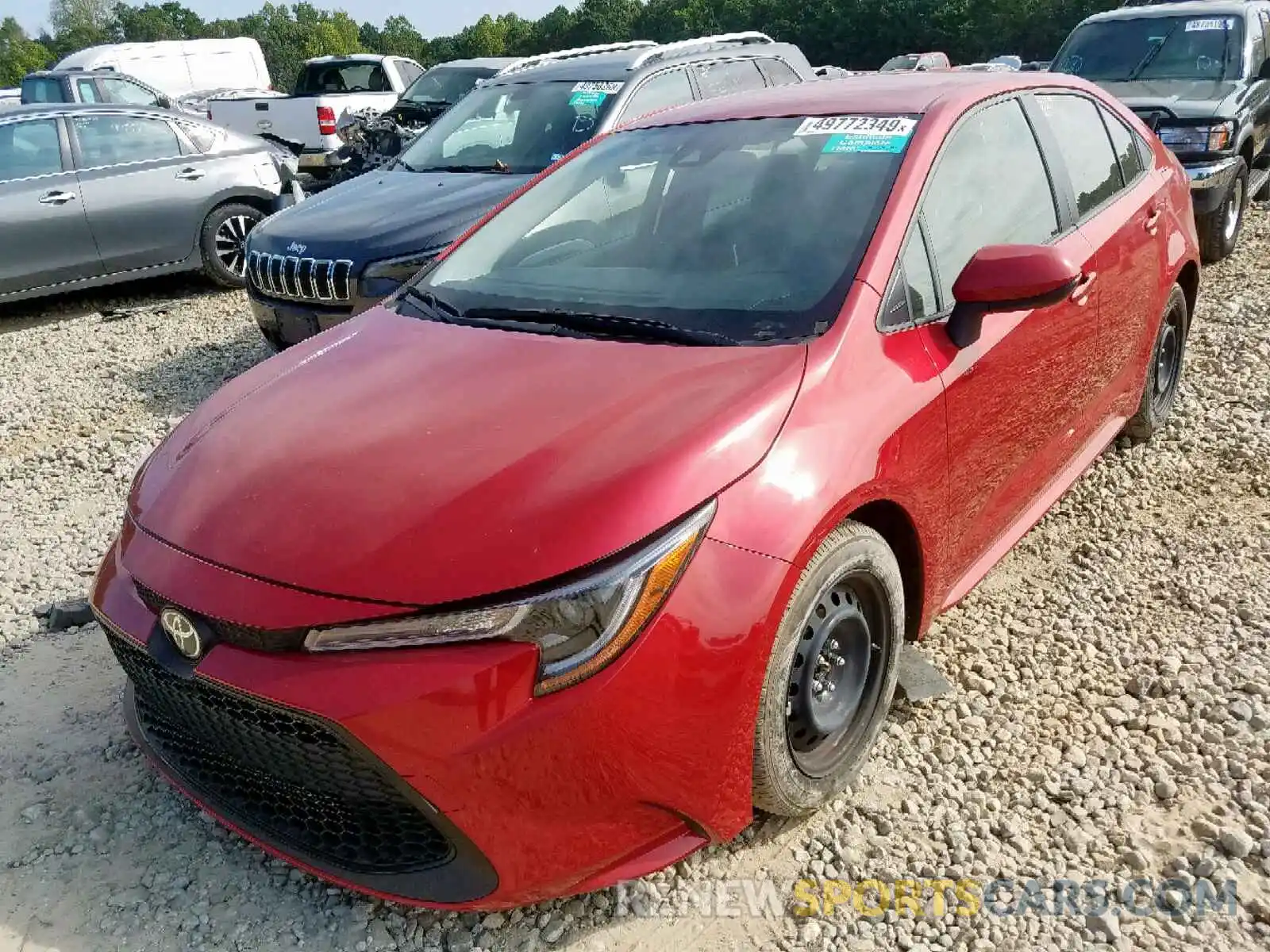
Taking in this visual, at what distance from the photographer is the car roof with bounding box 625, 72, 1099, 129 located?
3.06 meters

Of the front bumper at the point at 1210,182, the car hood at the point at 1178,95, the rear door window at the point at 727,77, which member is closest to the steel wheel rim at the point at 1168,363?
the front bumper at the point at 1210,182

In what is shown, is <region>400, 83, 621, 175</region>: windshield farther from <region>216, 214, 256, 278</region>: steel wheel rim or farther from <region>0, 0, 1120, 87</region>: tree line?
<region>0, 0, 1120, 87</region>: tree line

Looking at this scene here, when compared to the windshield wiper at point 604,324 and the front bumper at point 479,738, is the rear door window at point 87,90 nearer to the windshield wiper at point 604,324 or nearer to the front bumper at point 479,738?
the windshield wiper at point 604,324

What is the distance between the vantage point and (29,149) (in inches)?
304

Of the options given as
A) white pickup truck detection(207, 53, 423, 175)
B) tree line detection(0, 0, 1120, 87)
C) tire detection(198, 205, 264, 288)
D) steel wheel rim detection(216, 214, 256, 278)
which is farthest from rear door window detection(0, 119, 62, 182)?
tree line detection(0, 0, 1120, 87)

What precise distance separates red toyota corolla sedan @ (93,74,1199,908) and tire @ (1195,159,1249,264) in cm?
439

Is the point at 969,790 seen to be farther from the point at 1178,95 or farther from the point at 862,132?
the point at 1178,95

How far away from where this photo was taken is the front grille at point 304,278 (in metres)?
5.35

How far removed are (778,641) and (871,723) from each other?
66 cm

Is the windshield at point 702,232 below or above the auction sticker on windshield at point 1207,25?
below

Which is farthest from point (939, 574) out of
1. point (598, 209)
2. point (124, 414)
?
point (124, 414)

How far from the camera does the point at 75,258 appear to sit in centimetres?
780

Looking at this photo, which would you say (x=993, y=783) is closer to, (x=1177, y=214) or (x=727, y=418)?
(x=727, y=418)

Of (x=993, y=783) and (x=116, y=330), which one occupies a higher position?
(x=116, y=330)
